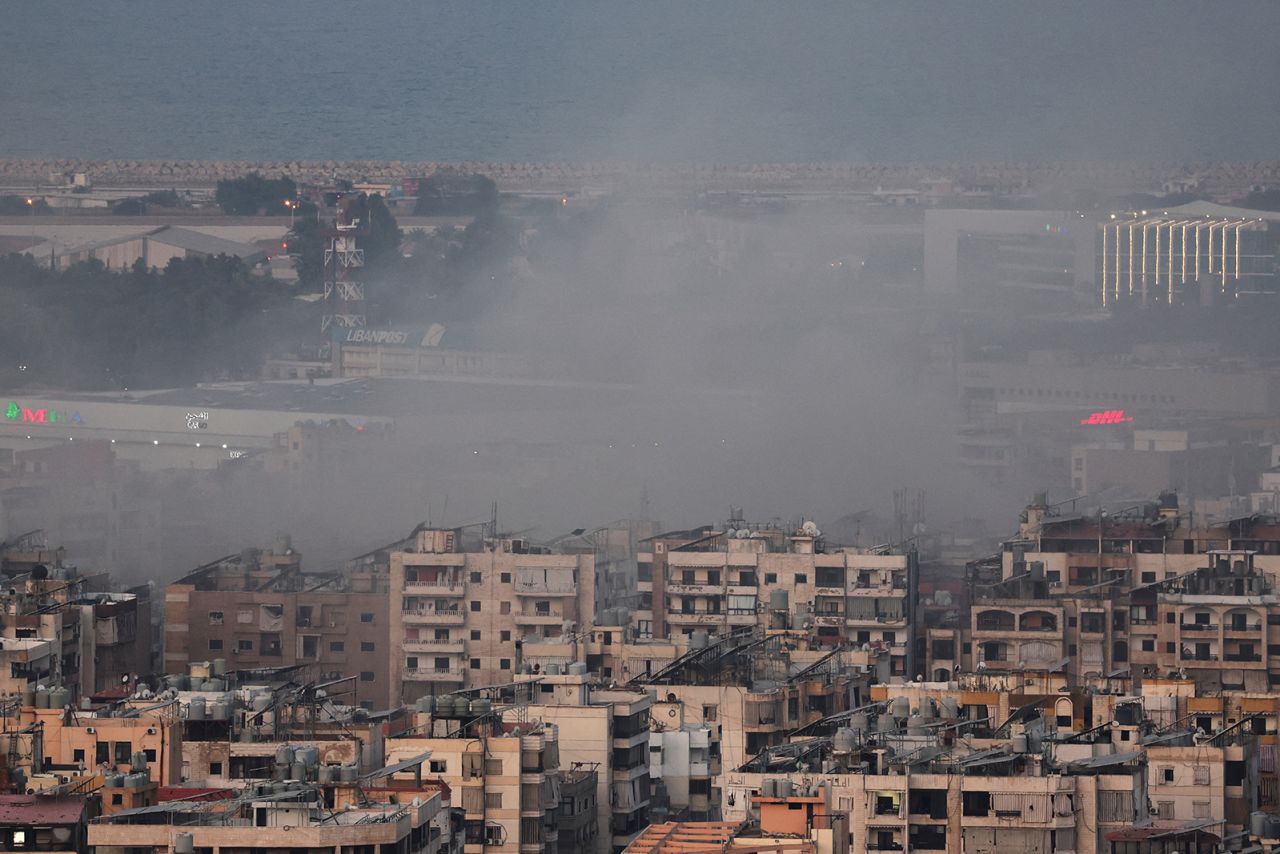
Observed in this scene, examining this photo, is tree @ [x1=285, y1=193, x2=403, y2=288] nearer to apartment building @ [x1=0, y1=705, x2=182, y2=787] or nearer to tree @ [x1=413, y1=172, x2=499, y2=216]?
tree @ [x1=413, y1=172, x2=499, y2=216]

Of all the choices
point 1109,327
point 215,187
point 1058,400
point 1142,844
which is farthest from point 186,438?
point 1142,844

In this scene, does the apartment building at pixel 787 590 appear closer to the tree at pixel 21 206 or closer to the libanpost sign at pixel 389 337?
the libanpost sign at pixel 389 337

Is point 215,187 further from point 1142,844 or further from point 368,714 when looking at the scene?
point 1142,844

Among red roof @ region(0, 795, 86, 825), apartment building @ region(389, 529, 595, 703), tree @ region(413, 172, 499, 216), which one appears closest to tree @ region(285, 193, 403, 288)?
tree @ region(413, 172, 499, 216)

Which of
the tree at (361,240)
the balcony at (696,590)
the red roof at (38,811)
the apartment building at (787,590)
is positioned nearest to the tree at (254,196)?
the tree at (361,240)

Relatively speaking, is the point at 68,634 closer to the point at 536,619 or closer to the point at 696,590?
the point at 536,619

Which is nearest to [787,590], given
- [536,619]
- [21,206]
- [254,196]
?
[536,619]
